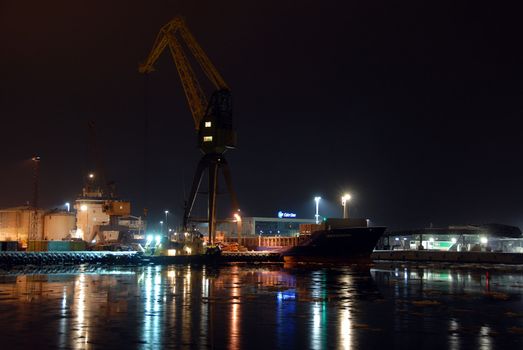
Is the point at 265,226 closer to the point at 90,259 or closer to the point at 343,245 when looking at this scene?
the point at 343,245

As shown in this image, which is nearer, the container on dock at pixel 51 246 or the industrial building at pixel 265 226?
the container on dock at pixel 51 246

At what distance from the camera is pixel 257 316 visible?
1050 inches

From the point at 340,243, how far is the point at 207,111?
3148cm

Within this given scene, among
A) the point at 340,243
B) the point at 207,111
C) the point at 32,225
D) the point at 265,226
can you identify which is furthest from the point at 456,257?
the point at 265,226

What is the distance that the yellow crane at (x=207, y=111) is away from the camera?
99.6 metres

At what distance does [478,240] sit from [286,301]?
128 m

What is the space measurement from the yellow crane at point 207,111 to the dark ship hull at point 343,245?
20625 mm

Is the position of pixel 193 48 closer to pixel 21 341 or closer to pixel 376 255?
pixel 376 255

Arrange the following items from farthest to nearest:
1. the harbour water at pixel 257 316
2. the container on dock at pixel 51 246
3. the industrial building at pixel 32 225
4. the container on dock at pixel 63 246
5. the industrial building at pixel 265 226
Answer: the industrial building at pixel 265 226, the industrial building at pixel 32 225, the container on dock at pixel 63 246, the container on dock at pixel 51 246, the harbour water at pixel 257 316

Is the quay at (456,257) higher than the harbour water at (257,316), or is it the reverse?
the harbour water at (257,316)

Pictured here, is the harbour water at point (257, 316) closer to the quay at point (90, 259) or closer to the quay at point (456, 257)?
the quay at point (90, 259)

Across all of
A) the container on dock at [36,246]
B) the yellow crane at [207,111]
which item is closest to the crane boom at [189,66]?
the yellow crane at [207,111]

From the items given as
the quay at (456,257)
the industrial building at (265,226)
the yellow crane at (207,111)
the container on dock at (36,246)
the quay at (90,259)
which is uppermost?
the yellow crane at (207,111)

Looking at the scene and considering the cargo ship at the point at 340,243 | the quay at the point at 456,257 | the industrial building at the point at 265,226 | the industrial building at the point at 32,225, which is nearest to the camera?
the cargo ship at the point at 340,243
